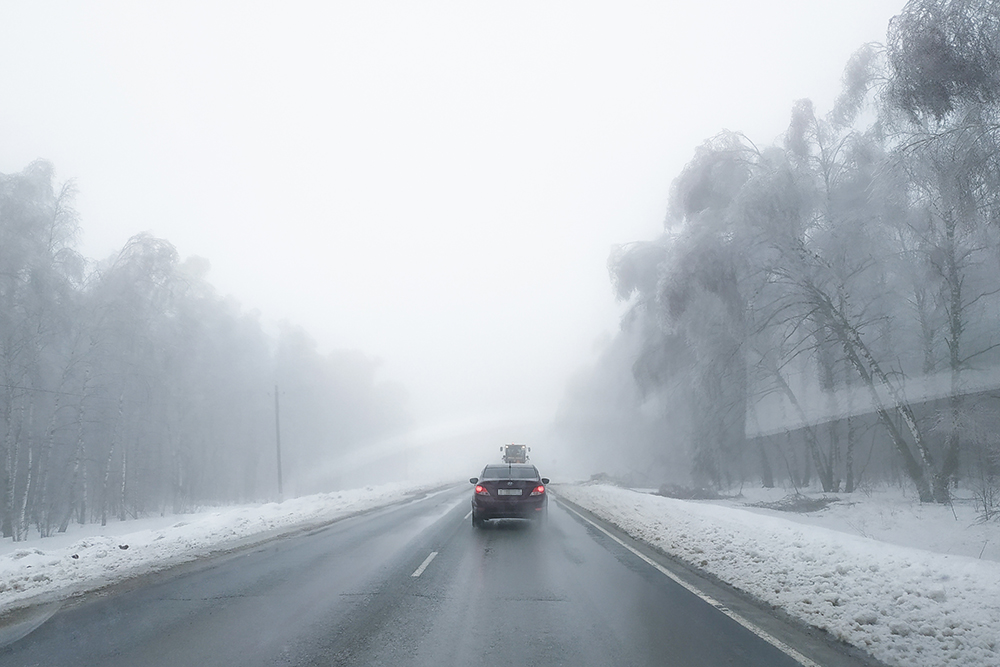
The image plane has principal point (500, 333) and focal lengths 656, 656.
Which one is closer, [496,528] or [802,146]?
[496,528]

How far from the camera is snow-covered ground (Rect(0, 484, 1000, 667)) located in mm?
5418

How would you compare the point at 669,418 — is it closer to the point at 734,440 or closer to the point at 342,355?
the point at 734,440

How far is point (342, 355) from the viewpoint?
6900 centimetres

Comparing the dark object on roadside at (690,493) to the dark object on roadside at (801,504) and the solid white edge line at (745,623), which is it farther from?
the solid white edge line at (745,623)

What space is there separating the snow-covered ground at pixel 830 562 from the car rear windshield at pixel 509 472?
2659mm

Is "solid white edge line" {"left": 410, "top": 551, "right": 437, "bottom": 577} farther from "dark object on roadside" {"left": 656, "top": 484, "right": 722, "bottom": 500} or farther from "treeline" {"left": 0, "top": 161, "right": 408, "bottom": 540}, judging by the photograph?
"treeline" {"left": 0, "top": 161, "right": 408, "bottom": 540}

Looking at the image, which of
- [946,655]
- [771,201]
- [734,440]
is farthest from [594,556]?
[734,440]

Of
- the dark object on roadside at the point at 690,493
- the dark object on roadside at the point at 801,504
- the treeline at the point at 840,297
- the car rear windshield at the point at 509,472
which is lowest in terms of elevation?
the dark object on roadside at the point at 690,493

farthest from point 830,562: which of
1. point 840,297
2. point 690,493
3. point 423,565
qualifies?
point 690,493

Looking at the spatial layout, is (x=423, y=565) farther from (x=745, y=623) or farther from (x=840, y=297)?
(x=840, y=297)

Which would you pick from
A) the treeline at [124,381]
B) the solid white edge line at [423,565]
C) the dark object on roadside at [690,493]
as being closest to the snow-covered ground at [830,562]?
the solid white edge line at [423,565]

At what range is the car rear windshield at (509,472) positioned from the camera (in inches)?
647

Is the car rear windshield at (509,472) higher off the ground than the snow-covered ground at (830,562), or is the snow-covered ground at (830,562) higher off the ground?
the car rear windshield at (509,472)

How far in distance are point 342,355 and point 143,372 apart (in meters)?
37.9
